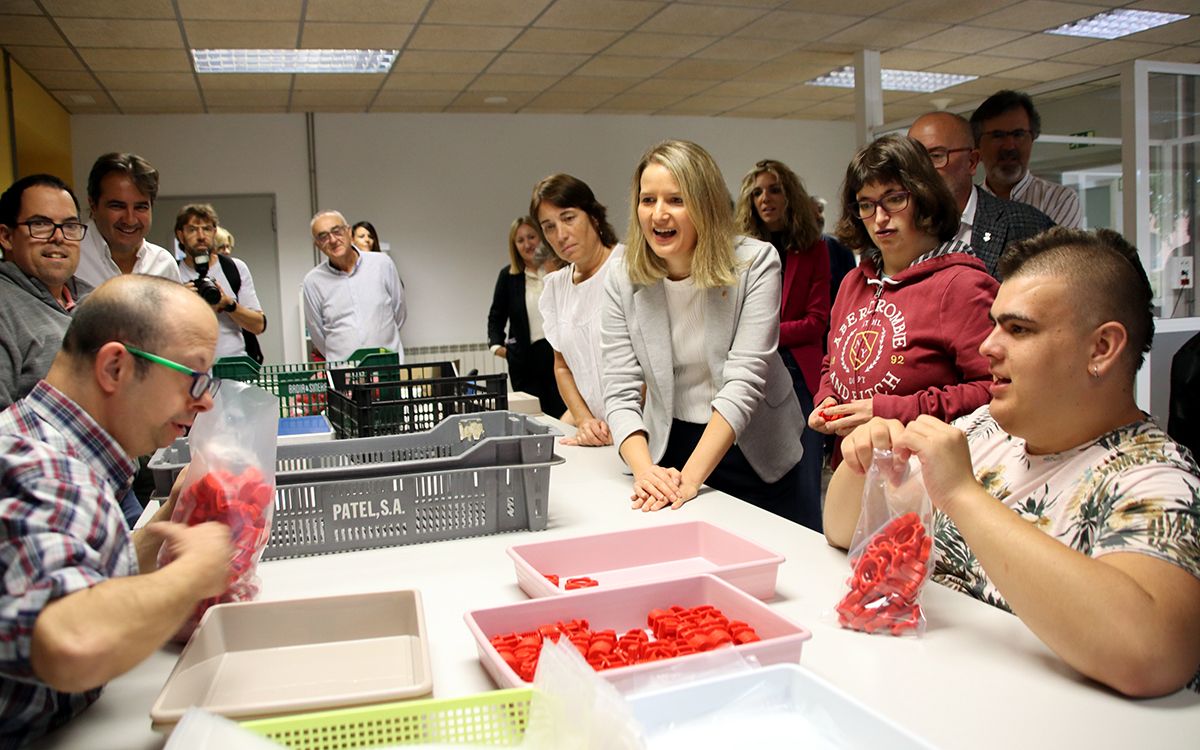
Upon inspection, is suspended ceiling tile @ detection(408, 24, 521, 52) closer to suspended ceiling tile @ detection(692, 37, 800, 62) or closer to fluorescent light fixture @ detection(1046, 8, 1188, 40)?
suspended ceiling tile @ detection(692, 37, 800, 62)

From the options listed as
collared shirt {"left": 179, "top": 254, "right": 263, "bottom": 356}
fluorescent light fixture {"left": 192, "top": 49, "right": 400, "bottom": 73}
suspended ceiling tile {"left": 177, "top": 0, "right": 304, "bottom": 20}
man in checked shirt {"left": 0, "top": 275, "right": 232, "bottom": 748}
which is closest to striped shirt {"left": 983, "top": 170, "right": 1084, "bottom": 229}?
man in checked shirt {"left": 0, "top": 275, "right": 232, "bottom": 748}

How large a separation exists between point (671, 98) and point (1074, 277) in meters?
6.56

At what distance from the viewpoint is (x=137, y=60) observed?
17.7 ft

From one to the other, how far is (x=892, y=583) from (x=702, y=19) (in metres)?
4.73

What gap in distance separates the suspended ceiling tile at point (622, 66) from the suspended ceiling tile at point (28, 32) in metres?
3.19

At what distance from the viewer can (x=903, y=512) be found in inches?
46.9

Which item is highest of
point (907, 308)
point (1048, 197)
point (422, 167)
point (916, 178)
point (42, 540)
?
point (422, 167)

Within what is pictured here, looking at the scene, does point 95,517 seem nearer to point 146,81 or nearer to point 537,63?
point 537,63

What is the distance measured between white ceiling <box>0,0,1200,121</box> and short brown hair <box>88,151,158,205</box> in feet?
6.78

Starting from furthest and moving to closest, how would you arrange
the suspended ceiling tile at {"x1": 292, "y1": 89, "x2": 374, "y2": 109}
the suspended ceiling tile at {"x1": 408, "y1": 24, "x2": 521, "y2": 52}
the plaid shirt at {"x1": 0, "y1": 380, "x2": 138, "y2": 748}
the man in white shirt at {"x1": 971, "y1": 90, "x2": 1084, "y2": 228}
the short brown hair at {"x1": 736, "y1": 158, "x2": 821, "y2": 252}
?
the suspended ceiling tile at {"x1": 292, "y1": 89, "x2": 374, "y2": 109} < the suspended ceiling tile at {"x1": 408, "y1": 24, "x2": 521, "y2": 52} < the short brown hair at {"x1": 736, "y1": 158, "x2": 821, "y2": 252} < the man in white shirt at {"x1": 971, "y1": 90, "x2": 1084, "y2": 228} < the plaid shirt at {"x1": 0, "y1": 380, "x2": 138, "y2": 748}

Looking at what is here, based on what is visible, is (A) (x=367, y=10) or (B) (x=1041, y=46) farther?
(B) (x=1041, y=46)

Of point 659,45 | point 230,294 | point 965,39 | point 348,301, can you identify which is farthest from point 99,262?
point 965,39

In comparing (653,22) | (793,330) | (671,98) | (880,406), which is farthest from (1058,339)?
(671,98)

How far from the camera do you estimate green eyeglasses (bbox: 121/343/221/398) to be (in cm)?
108
